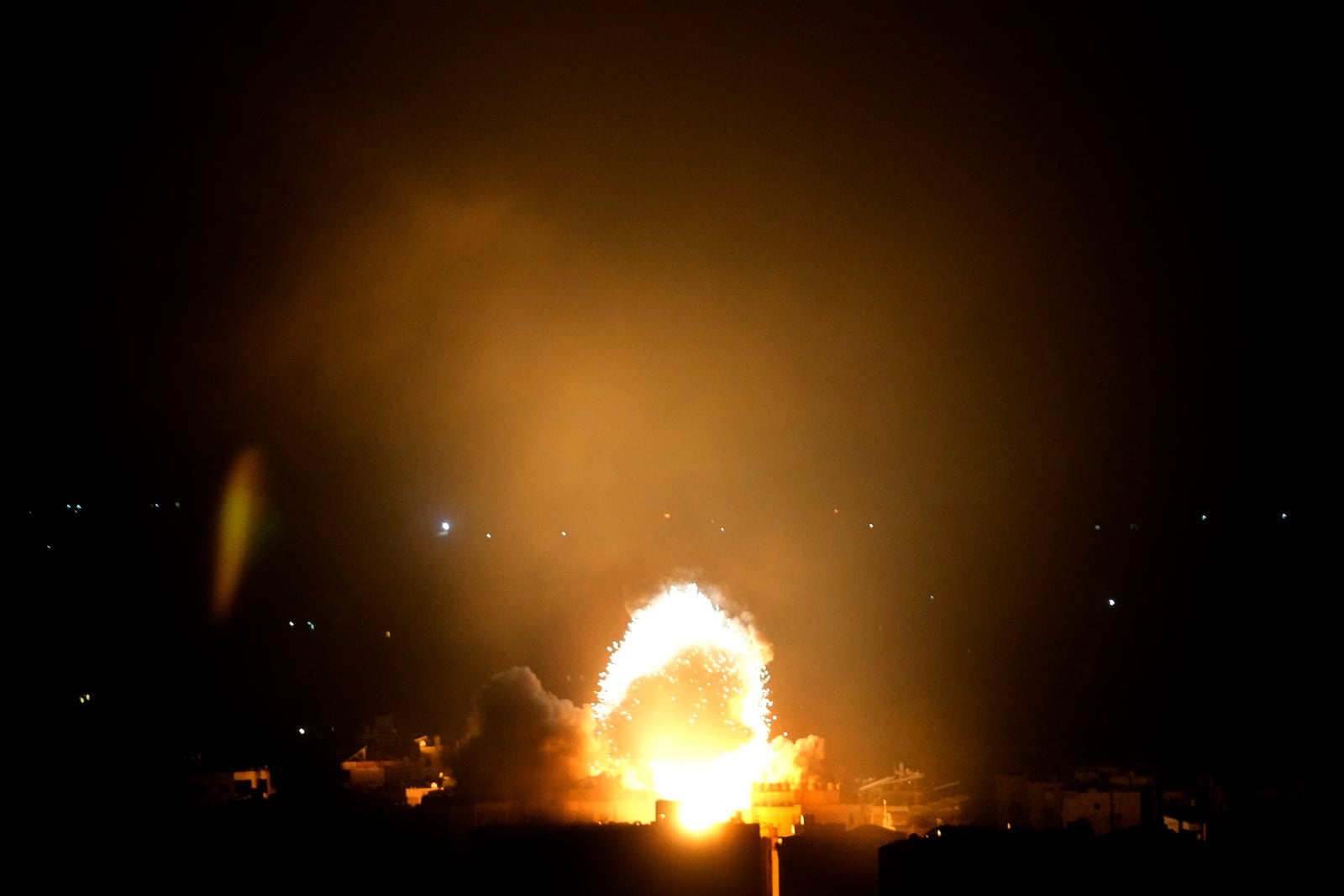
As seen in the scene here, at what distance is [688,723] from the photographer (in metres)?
43.9

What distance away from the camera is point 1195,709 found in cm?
5206

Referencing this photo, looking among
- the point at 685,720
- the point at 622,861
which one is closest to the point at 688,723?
the point at 685,720

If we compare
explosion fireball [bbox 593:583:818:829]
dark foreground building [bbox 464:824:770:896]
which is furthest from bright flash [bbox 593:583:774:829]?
dark foreground building [bbox 464:824:770:896]

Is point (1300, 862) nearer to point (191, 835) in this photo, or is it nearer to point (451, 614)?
point (191, 835)

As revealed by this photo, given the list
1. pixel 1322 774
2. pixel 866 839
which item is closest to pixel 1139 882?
pixel 866 839

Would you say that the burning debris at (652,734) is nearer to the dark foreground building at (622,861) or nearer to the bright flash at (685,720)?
the bright flash at (685,720)

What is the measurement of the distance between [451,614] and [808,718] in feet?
59.3

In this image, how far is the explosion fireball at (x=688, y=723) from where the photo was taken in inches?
1708

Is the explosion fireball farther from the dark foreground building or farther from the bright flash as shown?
the dark foreground building

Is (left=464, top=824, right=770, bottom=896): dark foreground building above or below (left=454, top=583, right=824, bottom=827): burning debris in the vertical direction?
below

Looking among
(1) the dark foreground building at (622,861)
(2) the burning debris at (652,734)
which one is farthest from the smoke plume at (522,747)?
(1) the dark foreground building at (622,861)

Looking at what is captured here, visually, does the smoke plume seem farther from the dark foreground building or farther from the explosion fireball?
the dark foreground building

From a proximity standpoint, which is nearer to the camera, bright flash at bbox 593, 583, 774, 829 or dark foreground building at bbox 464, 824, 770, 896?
dark foreground building at bbox 464, 824, 770, 896

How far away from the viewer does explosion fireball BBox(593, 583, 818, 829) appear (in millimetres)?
43375
